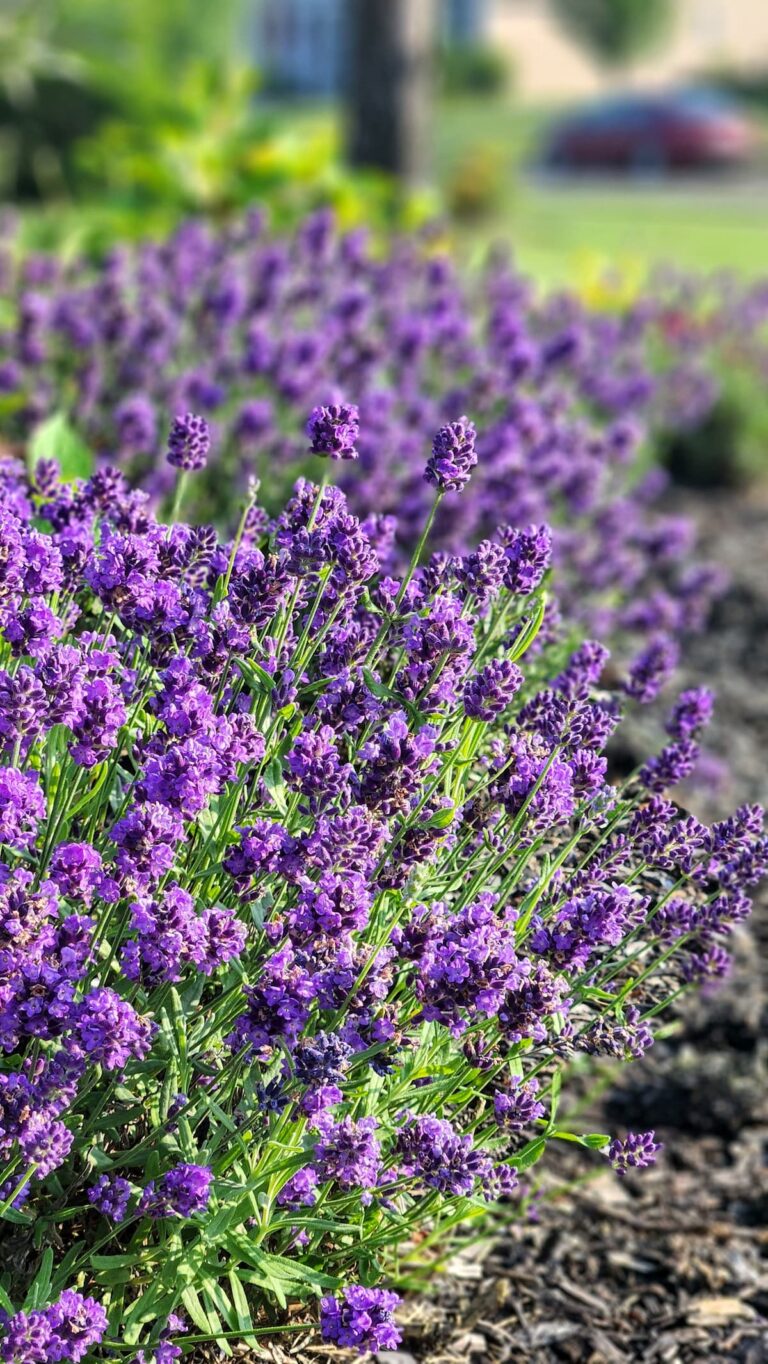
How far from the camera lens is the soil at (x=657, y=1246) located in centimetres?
284

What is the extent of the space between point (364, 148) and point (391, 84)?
55 centimetres

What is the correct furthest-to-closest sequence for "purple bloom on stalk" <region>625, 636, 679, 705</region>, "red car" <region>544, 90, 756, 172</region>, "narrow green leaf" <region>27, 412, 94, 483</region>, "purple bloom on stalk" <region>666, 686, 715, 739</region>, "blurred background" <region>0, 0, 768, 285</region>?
"red car" <region>544, 90, 756, 172</region>
"blurred background" <region>0, 0, 768, 285</region>
"narrow green leaf" <region>27, 412, 94, 483</region>
"purple bloom on stalk" <region>625, 636, 679, 705</region>
"purple bloom on stalk" <region>666, 686, 715, 739</region>

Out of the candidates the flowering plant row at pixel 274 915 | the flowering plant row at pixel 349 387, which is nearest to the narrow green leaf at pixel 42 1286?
the flowering plant row at pixel 274 915

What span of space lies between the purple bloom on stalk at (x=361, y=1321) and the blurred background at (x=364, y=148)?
5.89 meters

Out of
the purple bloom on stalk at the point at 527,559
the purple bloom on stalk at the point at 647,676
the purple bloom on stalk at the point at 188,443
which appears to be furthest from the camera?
the purple bloom on stalk at the point at 647,676

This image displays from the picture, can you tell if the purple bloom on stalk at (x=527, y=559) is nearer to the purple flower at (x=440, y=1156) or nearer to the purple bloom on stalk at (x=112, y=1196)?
the purple flower at (x=440, y=1156)

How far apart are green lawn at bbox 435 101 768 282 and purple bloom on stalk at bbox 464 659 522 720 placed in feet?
34.0

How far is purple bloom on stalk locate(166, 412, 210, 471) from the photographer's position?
2.48 metres

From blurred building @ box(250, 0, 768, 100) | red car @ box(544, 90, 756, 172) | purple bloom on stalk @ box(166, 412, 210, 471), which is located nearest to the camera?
purple bloom on stalk @ box(166, 412, 210, 471)

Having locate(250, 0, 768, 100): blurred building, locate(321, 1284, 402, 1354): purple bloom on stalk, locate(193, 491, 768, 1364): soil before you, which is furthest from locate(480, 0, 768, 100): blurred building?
locate(321, 1284, 402, 1354): purple bloom on stalk

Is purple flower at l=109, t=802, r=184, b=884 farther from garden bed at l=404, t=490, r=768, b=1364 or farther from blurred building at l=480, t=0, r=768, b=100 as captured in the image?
blurred building at l=480, t=0, r=768, b=100

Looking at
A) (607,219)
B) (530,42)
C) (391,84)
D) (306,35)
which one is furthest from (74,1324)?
(530,42)

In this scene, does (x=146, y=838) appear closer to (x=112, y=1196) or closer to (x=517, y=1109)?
(x=112, y=1196)

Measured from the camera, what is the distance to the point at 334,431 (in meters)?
2.22
